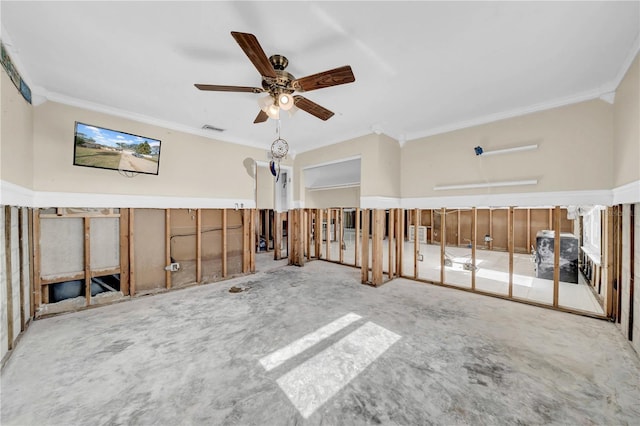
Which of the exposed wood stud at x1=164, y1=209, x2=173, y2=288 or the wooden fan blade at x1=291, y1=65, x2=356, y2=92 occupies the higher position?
the wooden fan blade at x1=291, y1=65, x2=356, y2=92

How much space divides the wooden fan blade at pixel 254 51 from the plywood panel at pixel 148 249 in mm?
3298

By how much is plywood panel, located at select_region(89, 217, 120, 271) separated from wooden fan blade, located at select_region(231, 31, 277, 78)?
346 cm

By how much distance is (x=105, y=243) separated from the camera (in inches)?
137

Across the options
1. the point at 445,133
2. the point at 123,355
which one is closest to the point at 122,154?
the point at 123,355

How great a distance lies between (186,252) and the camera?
423 centimetres

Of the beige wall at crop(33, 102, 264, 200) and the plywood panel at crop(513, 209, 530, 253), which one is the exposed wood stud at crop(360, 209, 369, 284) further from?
the plywood panel at crop(513, 209, 530, 253)

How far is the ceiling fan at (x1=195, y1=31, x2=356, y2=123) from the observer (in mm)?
1785

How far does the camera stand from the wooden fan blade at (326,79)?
1899mm

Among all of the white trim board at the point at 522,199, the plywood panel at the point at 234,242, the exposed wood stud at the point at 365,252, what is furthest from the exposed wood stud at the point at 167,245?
the white trim board at the point at 522,199

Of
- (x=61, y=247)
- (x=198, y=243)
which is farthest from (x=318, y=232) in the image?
(x=61, y=247)

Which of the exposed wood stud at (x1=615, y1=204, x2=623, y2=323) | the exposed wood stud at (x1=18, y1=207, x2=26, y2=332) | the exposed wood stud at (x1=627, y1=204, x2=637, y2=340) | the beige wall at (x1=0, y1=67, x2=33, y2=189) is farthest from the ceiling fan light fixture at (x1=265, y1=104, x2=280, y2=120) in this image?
the exposed wood stud at (x1=615, y1=204, x2=623, y2=323)

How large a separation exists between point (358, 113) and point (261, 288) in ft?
11.4

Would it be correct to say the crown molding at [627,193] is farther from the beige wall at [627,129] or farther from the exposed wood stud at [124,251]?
the exposed wood stud at [124,251]

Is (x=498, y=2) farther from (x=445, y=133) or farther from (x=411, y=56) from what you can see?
(x=445, y=133)
